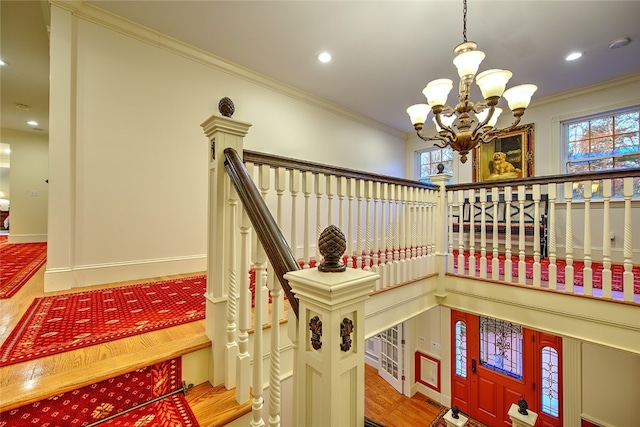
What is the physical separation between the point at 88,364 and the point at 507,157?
5.79 m

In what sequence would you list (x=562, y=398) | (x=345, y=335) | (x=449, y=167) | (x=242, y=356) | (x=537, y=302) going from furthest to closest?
(x=449, y=167), (x=562, y=398), (x=537, y=302), (x=242, y=356), (x=345, y=335)

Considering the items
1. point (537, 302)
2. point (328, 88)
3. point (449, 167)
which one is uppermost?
point (328, 88)

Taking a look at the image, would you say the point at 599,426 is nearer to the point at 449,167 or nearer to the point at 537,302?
the point at 537,302

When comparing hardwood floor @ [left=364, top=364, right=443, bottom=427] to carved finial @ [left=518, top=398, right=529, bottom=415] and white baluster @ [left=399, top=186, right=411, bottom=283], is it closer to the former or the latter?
carved finial @ [left=518, top=398, right=529, bottom=415]

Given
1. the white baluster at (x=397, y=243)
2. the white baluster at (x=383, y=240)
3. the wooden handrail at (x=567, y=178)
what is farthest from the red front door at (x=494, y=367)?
the white baluster at (x=383, y=240)

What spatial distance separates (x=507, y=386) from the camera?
13.7 ft

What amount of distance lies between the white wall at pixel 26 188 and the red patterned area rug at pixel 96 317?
506 centimetres

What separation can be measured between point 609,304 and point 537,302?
0.45 m

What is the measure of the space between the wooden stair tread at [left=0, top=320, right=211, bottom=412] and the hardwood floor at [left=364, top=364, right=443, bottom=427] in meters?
4.29

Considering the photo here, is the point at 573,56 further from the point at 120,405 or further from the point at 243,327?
the point at 120,405

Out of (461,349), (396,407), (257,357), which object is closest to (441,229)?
(257,357)

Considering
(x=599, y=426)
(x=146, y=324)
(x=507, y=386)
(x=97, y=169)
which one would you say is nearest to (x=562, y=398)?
(x=599, y=426)

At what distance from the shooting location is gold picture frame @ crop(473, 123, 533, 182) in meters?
4.49

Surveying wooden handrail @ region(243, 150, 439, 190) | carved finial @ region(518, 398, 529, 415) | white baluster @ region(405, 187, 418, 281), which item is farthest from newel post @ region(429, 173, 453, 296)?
carved finial @ region(518, 398, 529, 415)
